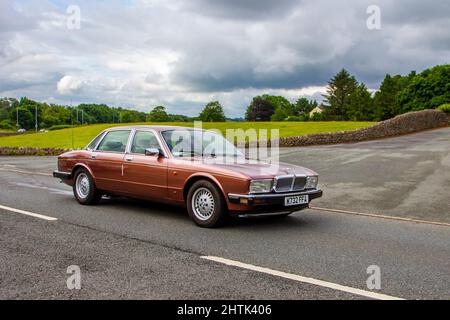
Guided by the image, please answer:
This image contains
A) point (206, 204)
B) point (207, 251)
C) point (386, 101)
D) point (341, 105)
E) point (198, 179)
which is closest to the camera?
point (207, 251)

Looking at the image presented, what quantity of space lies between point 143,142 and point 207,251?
329 centimetres

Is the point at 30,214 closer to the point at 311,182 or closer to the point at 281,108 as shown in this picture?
the point at 311,182

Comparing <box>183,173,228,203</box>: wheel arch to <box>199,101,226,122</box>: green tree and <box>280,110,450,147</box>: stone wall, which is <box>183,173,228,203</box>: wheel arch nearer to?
<box>280,110,450,147</box>: stone wall

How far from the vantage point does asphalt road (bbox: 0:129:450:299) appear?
4.14 m

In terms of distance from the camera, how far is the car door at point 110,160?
27.1 ft

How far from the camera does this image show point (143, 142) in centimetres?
812

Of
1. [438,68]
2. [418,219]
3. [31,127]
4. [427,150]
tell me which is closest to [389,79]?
[438,68]

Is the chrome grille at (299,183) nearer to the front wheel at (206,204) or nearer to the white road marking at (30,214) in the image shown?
the front wheel at (206,204)

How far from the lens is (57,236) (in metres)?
6.17

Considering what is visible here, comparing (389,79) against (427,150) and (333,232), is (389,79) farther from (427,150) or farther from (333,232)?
(333,232)

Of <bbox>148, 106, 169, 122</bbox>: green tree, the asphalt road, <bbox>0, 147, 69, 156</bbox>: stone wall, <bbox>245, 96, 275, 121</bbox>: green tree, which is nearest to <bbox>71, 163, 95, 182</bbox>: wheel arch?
the asphalt road


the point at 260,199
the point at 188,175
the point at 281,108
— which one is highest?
the point at 281,108

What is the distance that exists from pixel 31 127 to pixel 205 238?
155 m

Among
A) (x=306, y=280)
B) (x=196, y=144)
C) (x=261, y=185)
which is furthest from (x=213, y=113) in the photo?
(x=306, y=280)
